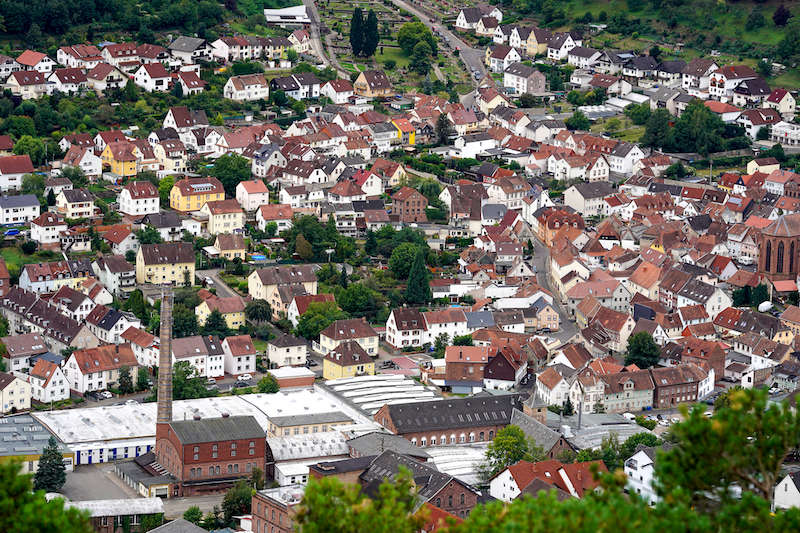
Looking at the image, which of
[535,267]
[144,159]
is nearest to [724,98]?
[535,267]

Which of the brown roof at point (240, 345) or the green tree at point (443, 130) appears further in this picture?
the green tree at point (443, 130)

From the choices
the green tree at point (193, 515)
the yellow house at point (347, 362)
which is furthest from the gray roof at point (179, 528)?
the yellow house at point (347, 362)

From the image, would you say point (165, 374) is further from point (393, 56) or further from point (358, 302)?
A: point (393, 56)

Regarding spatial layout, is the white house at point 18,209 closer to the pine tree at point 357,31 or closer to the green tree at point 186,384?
the green tree at point 186,384

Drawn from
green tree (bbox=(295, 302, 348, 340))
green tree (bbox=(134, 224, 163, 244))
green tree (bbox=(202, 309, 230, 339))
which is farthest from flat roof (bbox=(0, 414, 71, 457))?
green tree (bbox=(134, 224, 163, 244))

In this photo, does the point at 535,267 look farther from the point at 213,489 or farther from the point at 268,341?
the point at 213,489

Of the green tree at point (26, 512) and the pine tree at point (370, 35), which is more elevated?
the green tree at point (26, 512)

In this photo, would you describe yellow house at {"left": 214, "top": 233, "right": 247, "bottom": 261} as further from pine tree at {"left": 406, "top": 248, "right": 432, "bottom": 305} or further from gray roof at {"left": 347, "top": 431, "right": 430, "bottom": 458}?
gray roof at {"left": 347, "top": 431, "right": 430, "bottom": 458}

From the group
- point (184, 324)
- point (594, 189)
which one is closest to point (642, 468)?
point (184, 324)

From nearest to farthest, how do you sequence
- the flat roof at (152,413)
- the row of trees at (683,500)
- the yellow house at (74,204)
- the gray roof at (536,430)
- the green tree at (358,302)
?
the row of trees at (683,500) < the gray roof at (536,430) < the flat roof at (152,413) < the green tree at (358,302) < the yellow house at (74,204)
